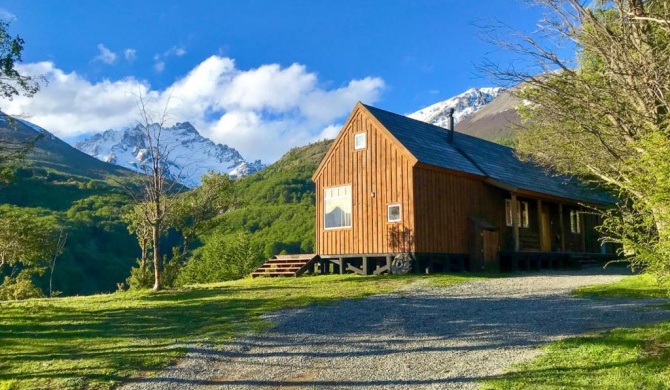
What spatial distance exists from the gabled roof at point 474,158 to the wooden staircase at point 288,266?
6.14 m

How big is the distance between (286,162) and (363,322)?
441 ft

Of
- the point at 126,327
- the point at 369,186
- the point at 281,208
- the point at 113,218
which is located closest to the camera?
the point at 126,327

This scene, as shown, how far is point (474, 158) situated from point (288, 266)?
31.6ft

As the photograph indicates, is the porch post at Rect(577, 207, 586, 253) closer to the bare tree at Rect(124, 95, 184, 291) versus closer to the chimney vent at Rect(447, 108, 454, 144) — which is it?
the chimney vent at Rect(447, 108, 454, 144)

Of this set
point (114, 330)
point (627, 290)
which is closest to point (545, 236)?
point (627, 290)

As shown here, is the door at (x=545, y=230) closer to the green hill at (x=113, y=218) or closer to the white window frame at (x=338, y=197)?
the white window frame at (x=338, y=197)

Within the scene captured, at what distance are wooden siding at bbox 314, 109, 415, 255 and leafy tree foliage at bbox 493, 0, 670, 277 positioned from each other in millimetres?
11028

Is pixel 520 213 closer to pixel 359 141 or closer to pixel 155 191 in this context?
pixel 359 141

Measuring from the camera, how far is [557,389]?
21.3 feet

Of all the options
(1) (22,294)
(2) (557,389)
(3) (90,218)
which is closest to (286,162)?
(3) (90,218)

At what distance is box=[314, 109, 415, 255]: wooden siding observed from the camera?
854 inches

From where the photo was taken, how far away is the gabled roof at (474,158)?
23031 mm

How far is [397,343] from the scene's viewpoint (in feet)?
30.1

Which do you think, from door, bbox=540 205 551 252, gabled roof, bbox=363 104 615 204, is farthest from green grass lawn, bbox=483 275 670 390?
door, bbox=540 205 551 252
